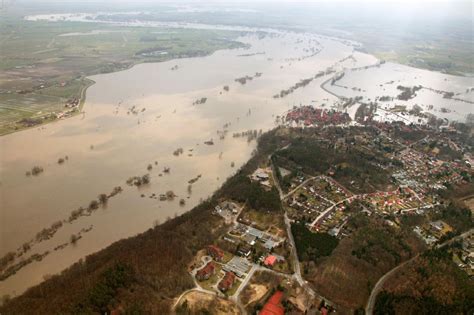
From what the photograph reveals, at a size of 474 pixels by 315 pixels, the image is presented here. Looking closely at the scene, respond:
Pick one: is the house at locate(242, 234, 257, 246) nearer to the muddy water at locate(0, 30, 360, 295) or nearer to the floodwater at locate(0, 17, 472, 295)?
the muddy water at locate(0, 30, 360, 295)

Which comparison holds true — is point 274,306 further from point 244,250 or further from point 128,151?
point 128,151

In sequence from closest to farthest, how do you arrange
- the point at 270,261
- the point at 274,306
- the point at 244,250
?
the point at 274,306, the point at 270,261, the point at 244,250

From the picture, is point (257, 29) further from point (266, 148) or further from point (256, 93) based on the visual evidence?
point (266, 148)

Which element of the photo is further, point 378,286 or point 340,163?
point 340,163

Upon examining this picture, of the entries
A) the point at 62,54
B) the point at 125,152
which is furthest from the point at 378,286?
the point at 62,54

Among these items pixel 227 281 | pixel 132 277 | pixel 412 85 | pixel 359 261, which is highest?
pixel 132 277

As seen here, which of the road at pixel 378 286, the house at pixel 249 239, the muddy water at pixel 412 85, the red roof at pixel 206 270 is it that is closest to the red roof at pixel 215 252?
the red roof at pixel 206 270

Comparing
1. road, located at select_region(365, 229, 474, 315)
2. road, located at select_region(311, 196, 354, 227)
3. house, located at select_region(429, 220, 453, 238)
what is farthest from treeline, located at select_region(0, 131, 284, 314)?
house, located at select_region(429, 220, 453, 238)
